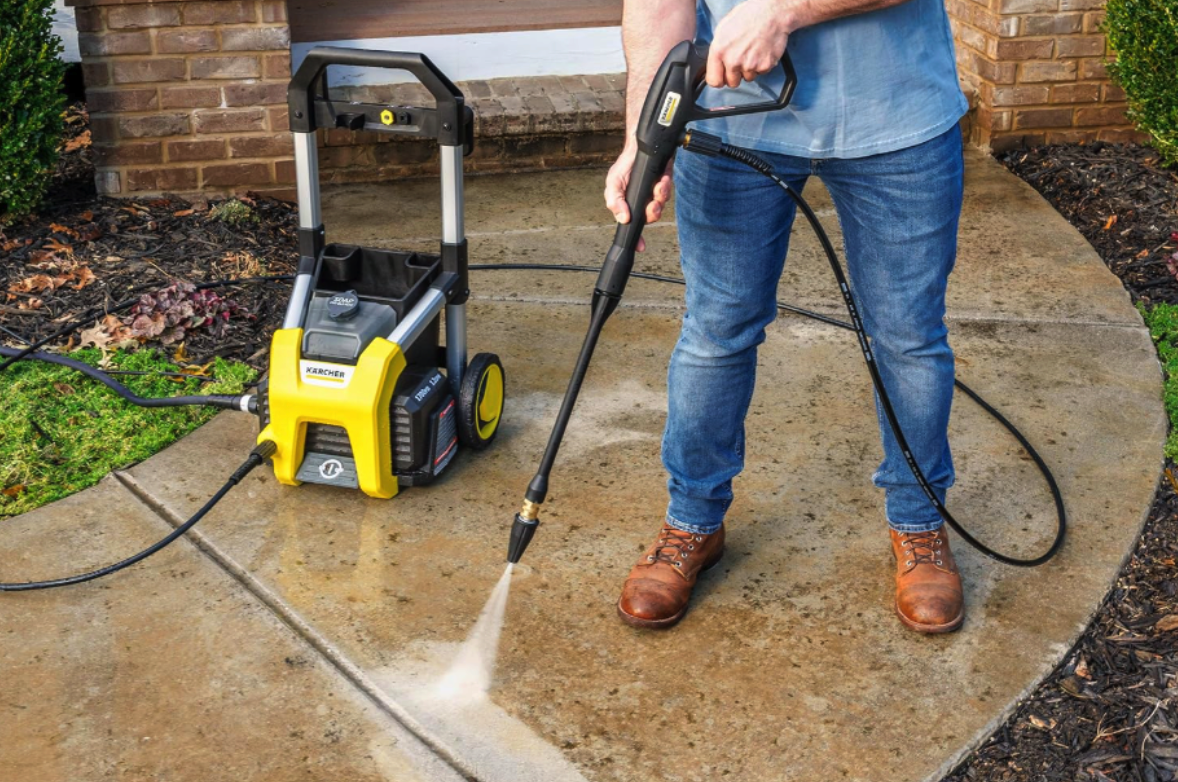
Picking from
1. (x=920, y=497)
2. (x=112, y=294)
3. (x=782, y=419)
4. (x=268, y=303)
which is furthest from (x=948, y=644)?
(x=112, y=294)

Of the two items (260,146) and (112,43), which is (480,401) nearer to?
(260,146)

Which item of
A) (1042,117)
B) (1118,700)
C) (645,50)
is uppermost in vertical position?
(645,50)

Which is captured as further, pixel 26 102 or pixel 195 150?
pixel 195 150

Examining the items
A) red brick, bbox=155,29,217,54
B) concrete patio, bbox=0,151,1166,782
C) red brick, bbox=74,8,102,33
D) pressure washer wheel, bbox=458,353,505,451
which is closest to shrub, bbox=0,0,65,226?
red brick, bbox=74,8,102,33

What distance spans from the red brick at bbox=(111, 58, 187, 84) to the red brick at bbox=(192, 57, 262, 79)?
0.05 meters

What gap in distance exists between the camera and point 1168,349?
3988mm

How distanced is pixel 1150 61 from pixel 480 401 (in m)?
3.02

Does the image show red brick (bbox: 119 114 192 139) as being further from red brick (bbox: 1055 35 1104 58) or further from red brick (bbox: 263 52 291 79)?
red brick (bbox: 1055 35 1104 58)

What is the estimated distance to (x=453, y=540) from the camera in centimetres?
310

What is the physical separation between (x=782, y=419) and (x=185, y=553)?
1.60 meters

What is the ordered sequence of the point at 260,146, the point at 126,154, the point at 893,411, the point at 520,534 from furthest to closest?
the point at 260,146 → the point at 126,154 → the point at 893,411 → the point at 520,534

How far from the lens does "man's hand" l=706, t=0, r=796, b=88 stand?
227 centimetres

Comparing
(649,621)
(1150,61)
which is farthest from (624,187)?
(1150,61)

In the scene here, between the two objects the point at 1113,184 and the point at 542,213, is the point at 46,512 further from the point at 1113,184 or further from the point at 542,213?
the point at 1113,184
